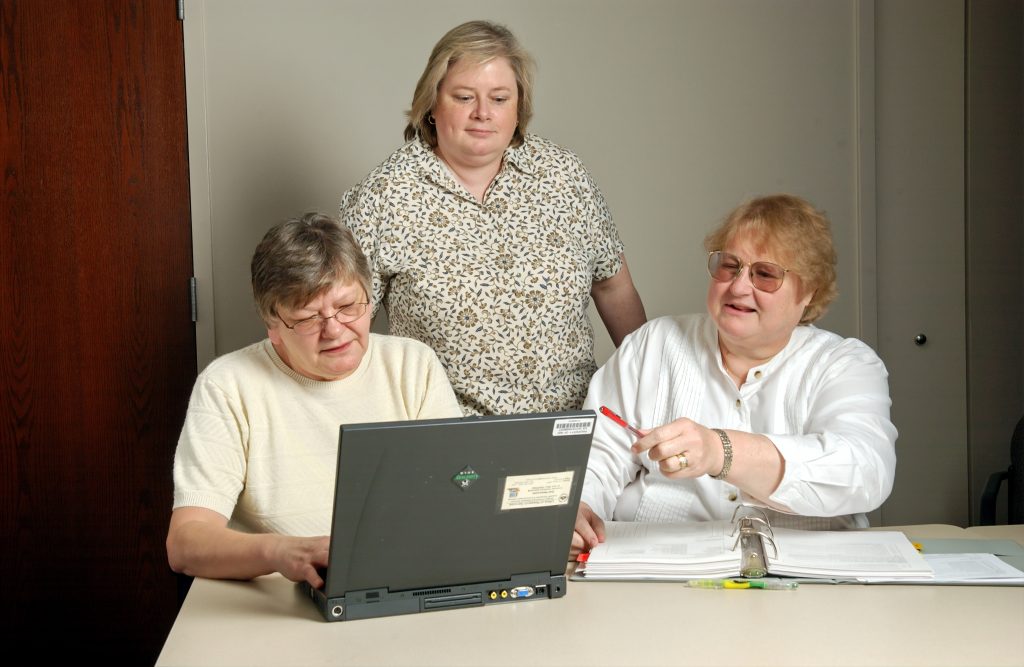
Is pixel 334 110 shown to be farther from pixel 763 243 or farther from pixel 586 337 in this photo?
pixel 763 243

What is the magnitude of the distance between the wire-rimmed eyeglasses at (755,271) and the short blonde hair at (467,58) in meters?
0.71

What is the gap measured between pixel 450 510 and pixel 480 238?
1048 millimetres

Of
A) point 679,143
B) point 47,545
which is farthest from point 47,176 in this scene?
point 679,143

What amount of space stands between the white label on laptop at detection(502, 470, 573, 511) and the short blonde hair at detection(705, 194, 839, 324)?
0.79 m

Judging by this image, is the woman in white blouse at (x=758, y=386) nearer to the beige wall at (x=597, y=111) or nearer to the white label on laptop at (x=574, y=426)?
the white label on laptop at (x=574, y=426)

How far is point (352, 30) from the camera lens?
3.16 metres

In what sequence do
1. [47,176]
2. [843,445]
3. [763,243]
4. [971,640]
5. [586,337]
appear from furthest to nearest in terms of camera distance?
[47,176] → [586,337] → [763,243] → [843,445] → [971,640]

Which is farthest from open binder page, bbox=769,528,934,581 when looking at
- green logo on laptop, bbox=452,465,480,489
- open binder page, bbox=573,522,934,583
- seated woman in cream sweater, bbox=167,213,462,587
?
seated woman in cream sweater, bbox=167,213,462,587

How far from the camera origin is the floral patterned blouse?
2.41m

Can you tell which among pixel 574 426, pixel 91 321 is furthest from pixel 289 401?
pixel 91 321

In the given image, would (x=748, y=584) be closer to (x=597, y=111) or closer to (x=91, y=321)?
(x=597, y=111)

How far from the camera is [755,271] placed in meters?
2.08

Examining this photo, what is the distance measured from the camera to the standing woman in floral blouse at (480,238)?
7.91 feet

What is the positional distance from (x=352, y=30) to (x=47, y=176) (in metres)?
0.98
